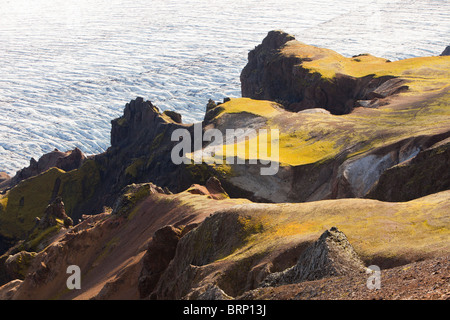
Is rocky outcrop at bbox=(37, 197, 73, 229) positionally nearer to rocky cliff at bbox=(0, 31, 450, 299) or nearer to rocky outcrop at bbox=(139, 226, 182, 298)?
rocky cliff at bbox=(0, 31, 450, 299)

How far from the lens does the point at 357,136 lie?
76.1 meters

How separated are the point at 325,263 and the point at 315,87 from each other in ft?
285

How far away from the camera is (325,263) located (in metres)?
28.3

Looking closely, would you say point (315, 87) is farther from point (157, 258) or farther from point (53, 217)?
point (157, 258)

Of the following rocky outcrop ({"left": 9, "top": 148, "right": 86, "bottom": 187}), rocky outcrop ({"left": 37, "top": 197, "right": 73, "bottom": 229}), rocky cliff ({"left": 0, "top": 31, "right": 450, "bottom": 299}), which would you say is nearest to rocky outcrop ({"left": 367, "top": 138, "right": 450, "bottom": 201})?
rocky cliff ({"left": 0, "top": 31, "right": 450, "bottom": 299})

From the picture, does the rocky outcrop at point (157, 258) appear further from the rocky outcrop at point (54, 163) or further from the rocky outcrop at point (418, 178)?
the rocky outcrop at point (54, 163)

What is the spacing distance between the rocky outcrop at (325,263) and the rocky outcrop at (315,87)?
63.5m

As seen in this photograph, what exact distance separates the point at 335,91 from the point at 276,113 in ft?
52.2

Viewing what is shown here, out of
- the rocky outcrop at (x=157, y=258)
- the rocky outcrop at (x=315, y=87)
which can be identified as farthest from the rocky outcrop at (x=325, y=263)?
the rocky outcrop at (x=315, y=87)

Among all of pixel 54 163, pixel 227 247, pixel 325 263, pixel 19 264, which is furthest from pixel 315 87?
pixel 325 263

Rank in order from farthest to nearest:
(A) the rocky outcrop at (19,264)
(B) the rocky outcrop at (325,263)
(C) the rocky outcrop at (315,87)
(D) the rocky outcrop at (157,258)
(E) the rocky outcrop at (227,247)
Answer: (C) the rocky outcrop at (315,87), (A) the rocky outcrop at (19,264), (D) the rocky outcrop at (157,258), (E) the rocky outcrop at (227,247), (B) the rocky outcrop at (325,263)

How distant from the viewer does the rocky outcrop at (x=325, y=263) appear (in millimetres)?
28031

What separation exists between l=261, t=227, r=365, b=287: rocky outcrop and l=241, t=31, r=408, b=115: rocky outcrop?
6348 cm

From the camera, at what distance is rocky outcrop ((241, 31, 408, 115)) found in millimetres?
98875
